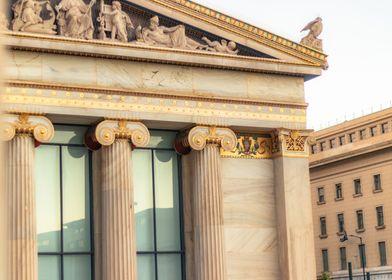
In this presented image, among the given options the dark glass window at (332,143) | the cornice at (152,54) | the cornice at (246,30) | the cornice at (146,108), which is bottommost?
the cornice at (146,108)

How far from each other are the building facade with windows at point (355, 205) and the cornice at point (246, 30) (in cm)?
6511

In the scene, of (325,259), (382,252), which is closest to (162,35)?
(382,252)

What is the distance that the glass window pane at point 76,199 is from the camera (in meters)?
27.3

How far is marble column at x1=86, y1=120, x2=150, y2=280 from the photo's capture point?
26797mm

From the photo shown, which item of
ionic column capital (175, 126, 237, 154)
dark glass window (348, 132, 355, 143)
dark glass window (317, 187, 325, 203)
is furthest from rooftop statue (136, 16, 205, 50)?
dark glass window (348, 132, 355, 143)

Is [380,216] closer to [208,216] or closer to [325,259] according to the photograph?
[325,259]

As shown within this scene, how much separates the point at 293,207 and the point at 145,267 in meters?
6.10

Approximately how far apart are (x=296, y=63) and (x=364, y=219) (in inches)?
2896

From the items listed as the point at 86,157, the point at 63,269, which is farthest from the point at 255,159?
the point at 63,269

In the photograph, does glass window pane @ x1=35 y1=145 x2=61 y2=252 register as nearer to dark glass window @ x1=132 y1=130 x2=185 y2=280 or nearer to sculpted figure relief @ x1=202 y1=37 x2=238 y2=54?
dark glass window @ x1=132 y1=130 x2=185 y2=280

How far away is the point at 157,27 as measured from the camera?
2909 cm

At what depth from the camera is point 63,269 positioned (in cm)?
2675

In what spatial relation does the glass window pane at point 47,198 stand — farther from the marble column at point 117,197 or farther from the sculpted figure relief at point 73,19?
the sculpted figure relief at point 73,19

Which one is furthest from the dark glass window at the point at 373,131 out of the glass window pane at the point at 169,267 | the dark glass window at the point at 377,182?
the glass window pane at the point at 169,267
